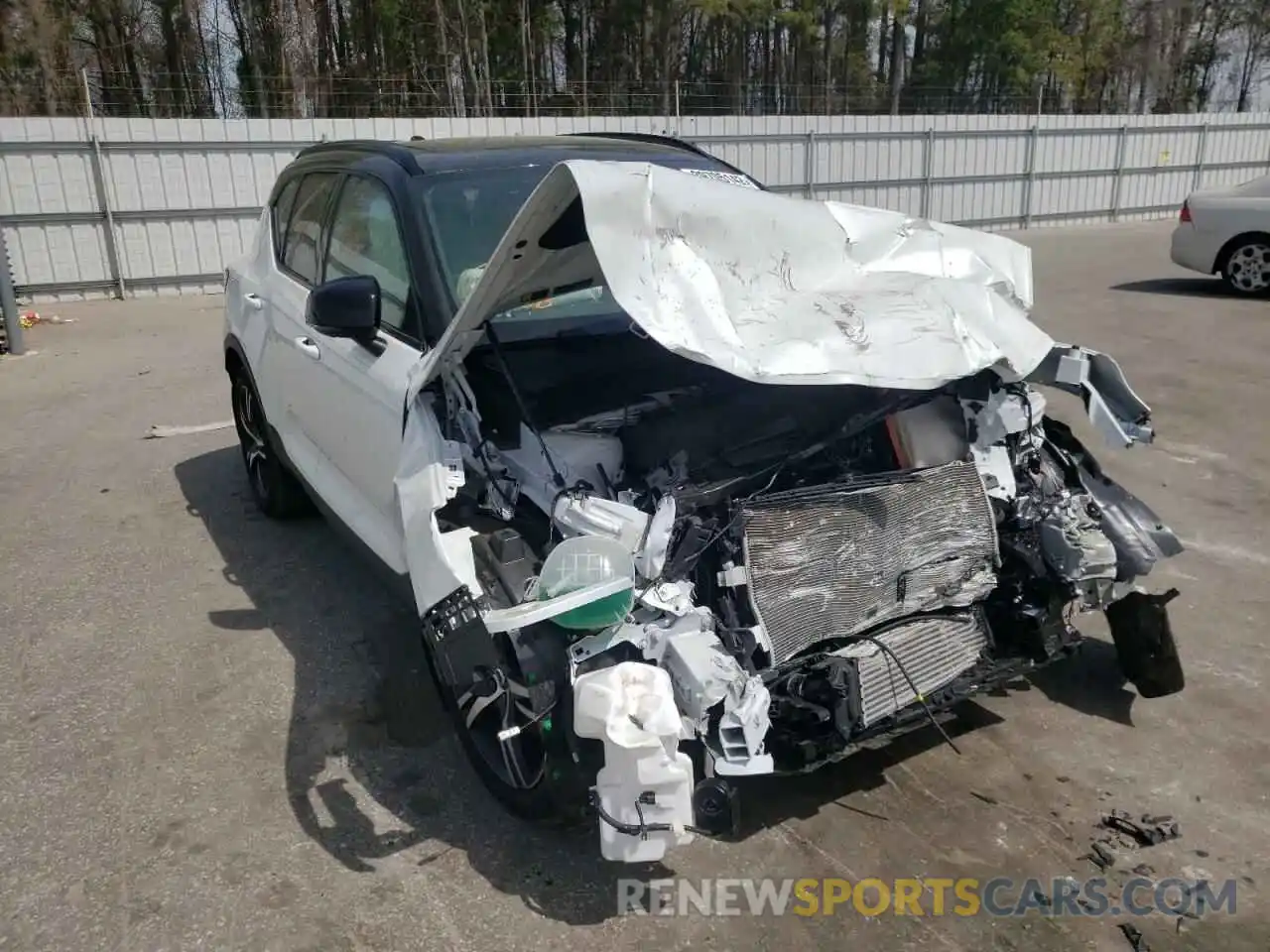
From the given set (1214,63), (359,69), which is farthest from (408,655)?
(1214,63)

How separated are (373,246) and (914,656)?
2469 millimetres

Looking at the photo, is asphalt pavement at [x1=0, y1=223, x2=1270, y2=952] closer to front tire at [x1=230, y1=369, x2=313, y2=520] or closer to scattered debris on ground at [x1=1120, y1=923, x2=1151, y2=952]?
scattered debris on ground at [x1=1120, y1=923, x2=1151, y2=952]

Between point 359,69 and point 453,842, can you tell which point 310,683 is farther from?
point 359,69

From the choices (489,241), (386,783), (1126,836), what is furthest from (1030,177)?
(386,783)

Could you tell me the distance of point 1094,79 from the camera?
137 feet

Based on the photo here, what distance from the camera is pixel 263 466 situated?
5336 millimetres

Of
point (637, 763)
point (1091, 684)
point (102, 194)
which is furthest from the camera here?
point (102, 194)

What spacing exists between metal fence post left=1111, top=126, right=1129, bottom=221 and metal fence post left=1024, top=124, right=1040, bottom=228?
2.24 m

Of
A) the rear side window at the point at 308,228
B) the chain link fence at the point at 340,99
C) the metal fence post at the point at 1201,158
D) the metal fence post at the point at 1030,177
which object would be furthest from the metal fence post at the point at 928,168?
the rear side window at the point at 308,228

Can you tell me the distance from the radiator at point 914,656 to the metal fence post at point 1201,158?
74.8 feet

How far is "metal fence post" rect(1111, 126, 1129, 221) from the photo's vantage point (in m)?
20.6

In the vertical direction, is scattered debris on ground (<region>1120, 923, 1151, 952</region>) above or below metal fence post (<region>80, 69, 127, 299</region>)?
below

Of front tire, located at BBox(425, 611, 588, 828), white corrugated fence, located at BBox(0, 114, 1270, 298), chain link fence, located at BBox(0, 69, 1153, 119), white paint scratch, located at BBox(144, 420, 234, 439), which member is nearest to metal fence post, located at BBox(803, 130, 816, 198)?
white corrugated fence, located at BBox(0, 114, 1270, 298)

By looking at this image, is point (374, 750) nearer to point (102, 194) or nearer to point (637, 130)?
point (102, 194)
